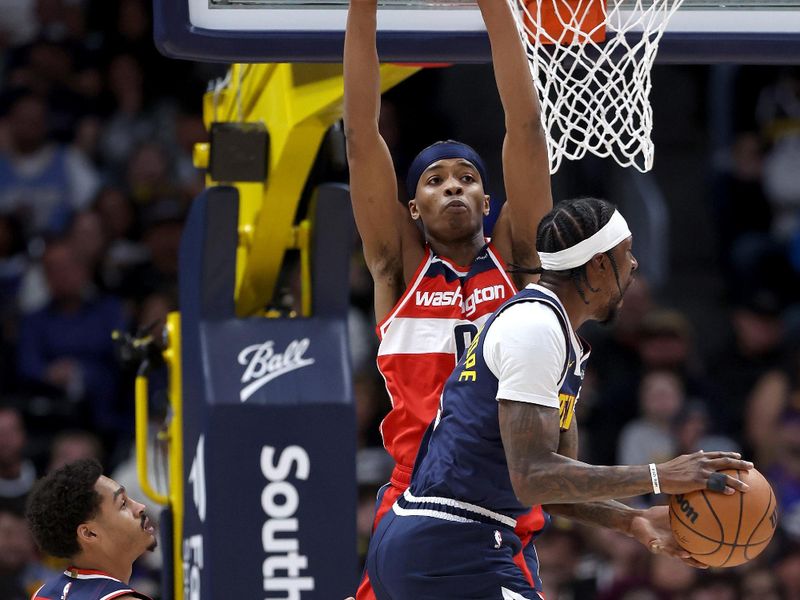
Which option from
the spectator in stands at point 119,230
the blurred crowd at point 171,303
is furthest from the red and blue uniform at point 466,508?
the spectator in stands at point 119,230

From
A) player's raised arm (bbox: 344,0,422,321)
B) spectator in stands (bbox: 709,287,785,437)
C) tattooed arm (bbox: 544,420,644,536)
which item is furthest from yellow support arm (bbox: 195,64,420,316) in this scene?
spectator in stands (bbox: 709,287,785,437)

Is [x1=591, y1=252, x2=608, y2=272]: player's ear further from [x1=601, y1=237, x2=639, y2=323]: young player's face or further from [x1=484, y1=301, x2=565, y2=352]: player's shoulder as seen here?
[x1=484, y1=301, x2=565, y2=352]: player's shoulder

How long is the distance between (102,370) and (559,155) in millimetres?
4587

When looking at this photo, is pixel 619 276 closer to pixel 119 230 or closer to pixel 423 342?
pixel 423 342

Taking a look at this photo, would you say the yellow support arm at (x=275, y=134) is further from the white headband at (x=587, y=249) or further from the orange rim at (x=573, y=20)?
the white headband at (x=587, y=249)

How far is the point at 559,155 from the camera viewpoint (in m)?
4.54

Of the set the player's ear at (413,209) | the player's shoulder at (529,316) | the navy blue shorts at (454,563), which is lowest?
the navy blue shorts at (454,563)

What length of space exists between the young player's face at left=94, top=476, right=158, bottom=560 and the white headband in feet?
4.46

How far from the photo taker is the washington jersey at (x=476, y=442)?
12.2ft

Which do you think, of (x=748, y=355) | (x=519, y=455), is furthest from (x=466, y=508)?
(x=748, y=355)

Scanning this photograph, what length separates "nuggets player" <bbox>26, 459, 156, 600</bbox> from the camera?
409cm

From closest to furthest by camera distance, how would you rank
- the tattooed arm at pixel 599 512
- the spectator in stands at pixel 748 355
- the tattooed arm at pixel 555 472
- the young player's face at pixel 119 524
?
the tattooed arm at pixel 555 472, the tattooed arm at pixel 599 512, the young player's face at pixel 119 524, the spectator in stands at pixel 748 355

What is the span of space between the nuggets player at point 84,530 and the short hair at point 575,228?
4.50ft

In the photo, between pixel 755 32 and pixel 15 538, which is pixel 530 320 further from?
pixel 15 538
